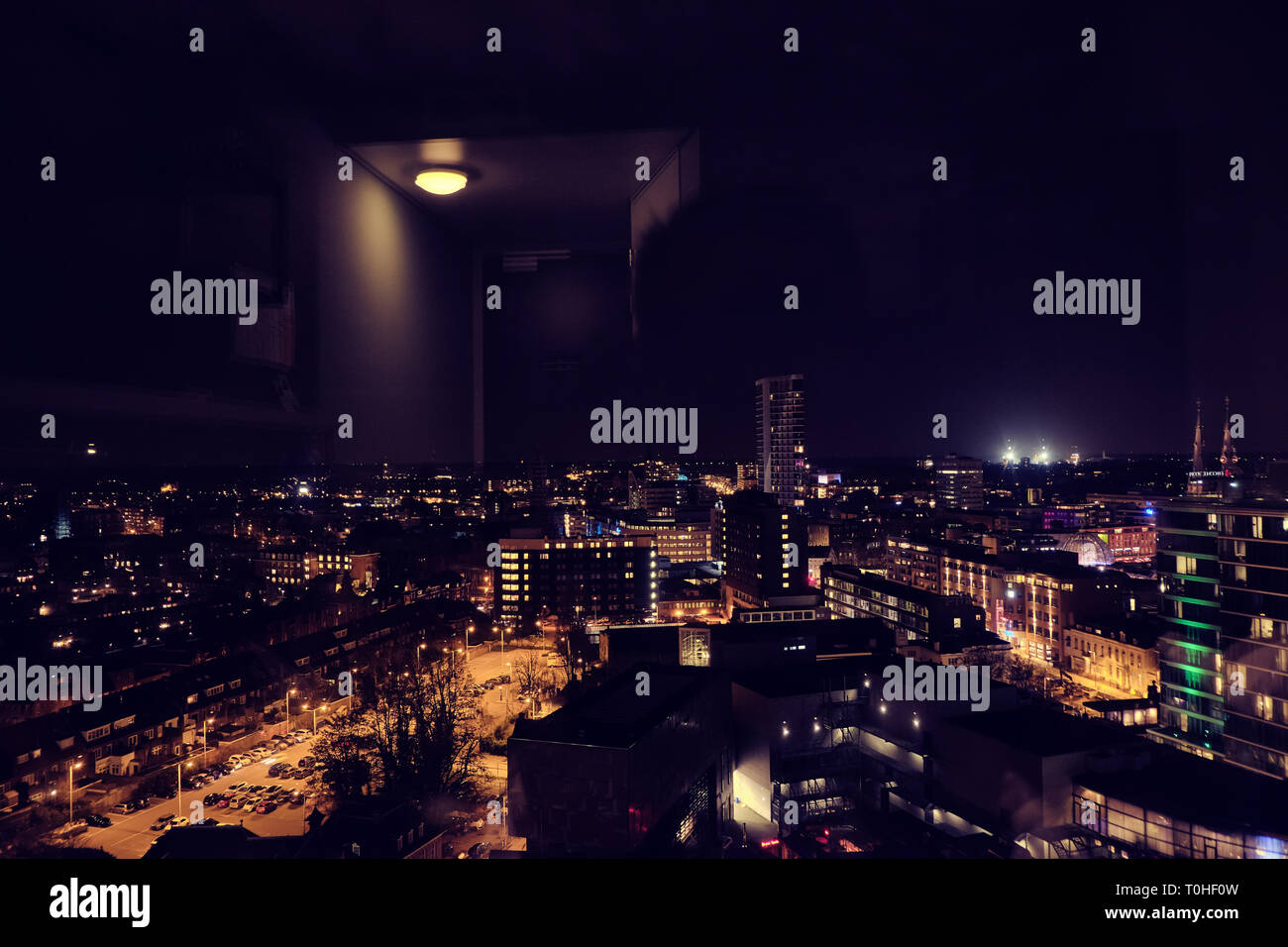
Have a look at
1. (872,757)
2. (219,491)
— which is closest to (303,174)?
(219,491)

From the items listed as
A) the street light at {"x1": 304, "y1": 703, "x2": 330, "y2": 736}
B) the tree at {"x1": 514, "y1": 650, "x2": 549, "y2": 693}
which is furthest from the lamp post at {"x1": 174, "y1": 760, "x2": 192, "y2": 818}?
the tree at {"x1": 514, "y1": 650, "x2": 549, "y2": 693}

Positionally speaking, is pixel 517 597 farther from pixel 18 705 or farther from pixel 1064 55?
pixel 1064 55

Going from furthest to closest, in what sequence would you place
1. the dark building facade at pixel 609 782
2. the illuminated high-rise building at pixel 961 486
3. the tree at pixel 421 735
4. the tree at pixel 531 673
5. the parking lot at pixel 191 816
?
the illuminated high-rise building at pixel 961 486
the tree at pixel 531 673
the tree at pixel 421 735
the parking lot at pixel 191 816
the dark building facade at pixel 609 782

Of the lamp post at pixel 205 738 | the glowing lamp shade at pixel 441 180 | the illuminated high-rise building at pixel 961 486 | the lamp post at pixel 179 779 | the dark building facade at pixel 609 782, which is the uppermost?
the glowing lamp shade at pixel 441 180

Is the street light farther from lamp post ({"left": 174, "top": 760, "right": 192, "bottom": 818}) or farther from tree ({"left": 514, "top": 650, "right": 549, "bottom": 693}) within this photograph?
tree ({"left": 514, "top": 650, "right": 549, "bottom": 693})

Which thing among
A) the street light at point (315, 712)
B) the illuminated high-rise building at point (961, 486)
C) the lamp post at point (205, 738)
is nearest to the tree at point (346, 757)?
the street light at point (315, 712)

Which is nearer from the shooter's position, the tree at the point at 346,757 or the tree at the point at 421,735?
the tree at the point at 346,757

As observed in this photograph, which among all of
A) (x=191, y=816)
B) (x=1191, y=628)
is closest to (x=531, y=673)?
(x=191, y=816)

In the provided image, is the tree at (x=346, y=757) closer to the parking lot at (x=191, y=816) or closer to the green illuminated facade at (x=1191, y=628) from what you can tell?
the parking lot at (x=191, y=816)
